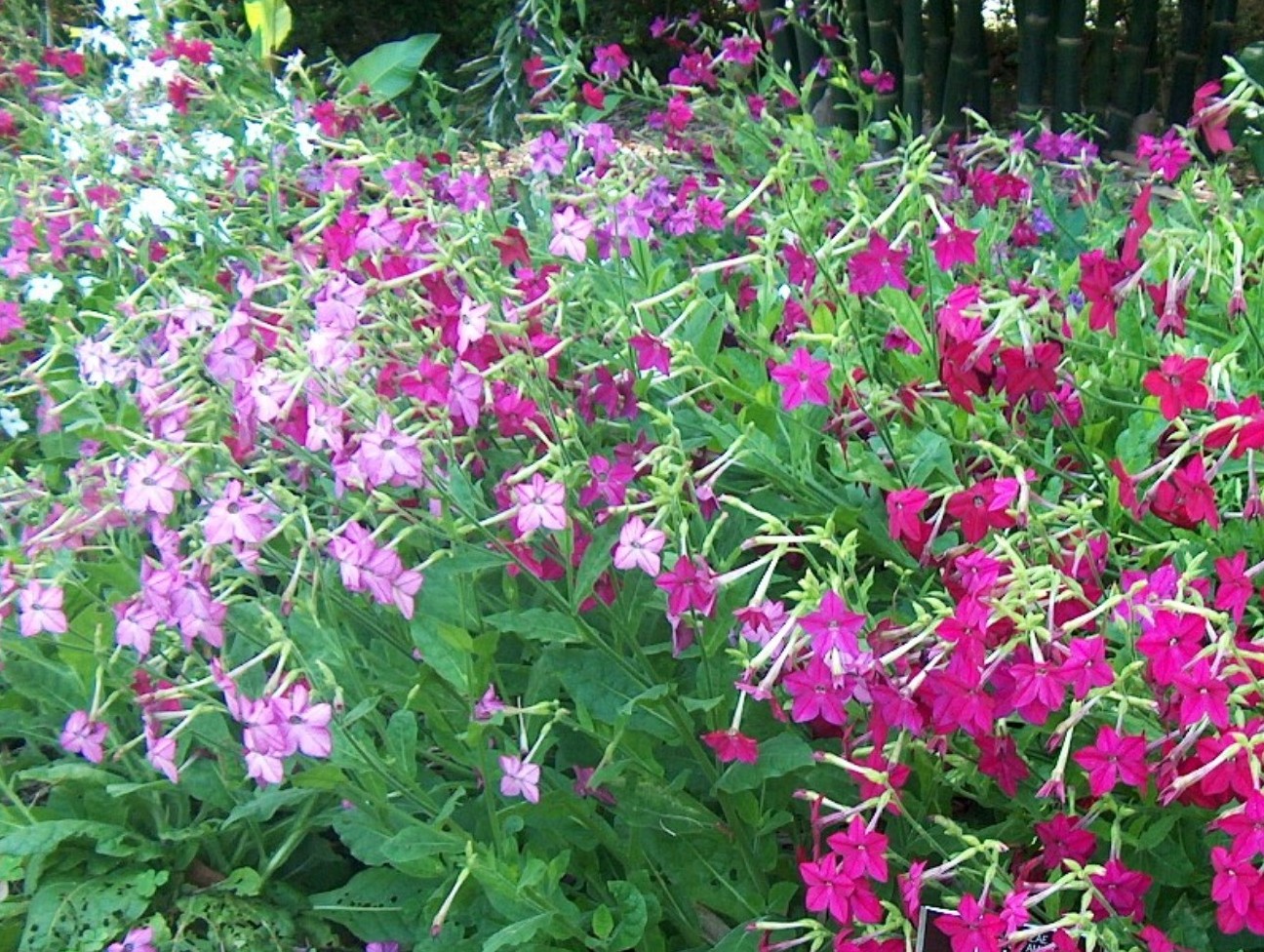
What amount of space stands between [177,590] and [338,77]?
230 centimetres

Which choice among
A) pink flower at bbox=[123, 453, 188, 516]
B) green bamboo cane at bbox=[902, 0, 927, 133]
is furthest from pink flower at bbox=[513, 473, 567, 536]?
green bamboo cane at bbox=[902, 0, 927, 133]

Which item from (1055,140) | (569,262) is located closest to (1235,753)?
(569,262)

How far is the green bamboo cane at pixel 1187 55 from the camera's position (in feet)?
15.1

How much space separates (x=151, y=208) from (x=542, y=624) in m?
1.59

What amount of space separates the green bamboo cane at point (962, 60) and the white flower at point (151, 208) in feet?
9.24

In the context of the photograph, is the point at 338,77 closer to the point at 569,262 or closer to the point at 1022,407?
the point at 569,262

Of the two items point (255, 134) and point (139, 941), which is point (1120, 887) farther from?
point (255, 134)

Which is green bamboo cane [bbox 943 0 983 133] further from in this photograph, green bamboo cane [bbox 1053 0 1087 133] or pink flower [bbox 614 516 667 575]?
pink flower [bbox 614 516 667 575]

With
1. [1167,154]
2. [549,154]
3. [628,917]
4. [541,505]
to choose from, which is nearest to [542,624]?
[541,505]

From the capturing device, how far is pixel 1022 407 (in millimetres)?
1641

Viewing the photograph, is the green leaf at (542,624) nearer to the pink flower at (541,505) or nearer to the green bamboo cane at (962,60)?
the pink flower at (541,505)

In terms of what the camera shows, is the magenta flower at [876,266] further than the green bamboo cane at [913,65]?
No

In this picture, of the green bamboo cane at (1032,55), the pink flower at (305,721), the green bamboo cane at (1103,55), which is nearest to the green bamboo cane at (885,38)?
the green bamboo cane at (1032,55)

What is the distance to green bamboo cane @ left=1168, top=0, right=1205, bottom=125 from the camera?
4.59m
